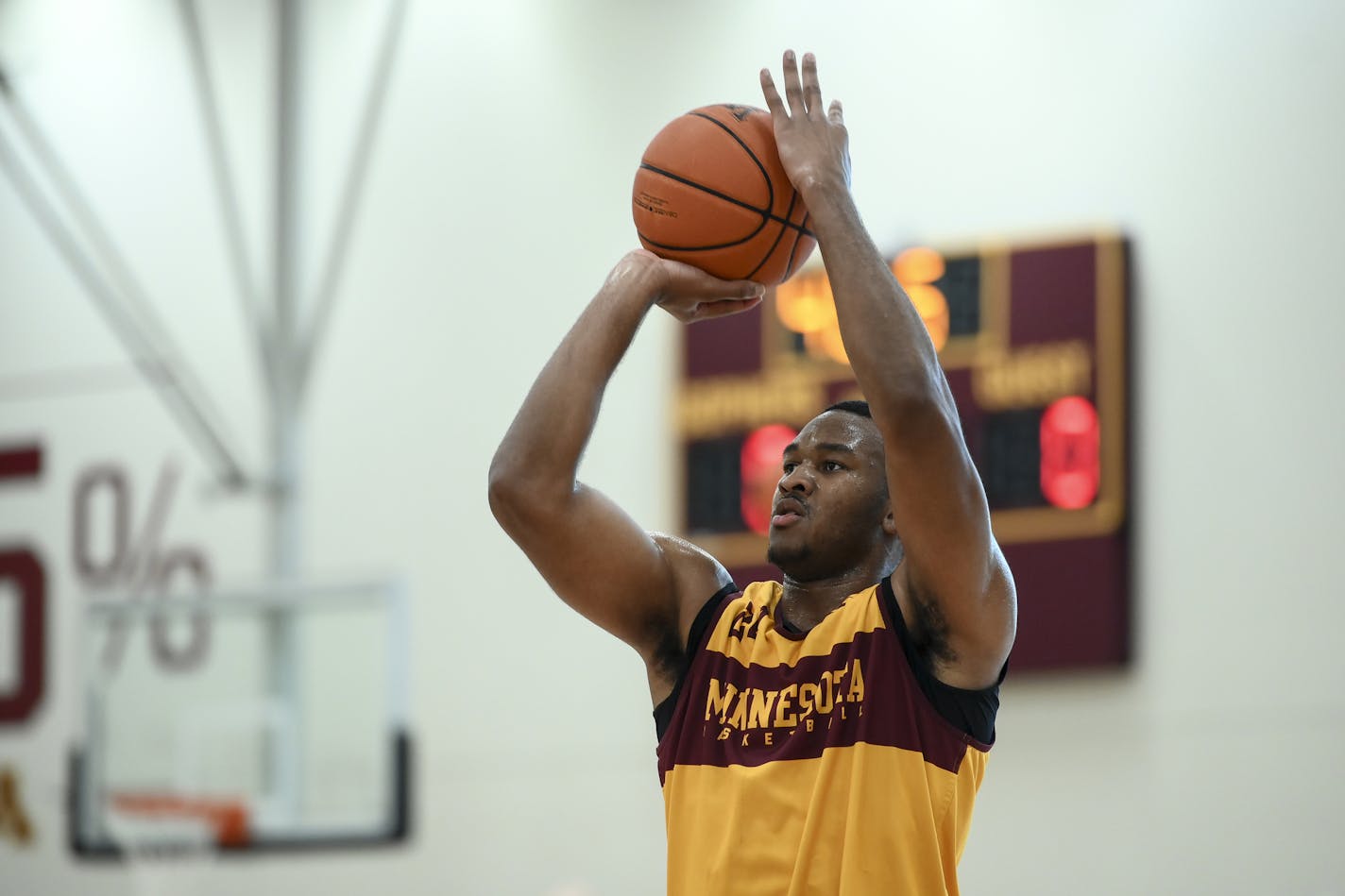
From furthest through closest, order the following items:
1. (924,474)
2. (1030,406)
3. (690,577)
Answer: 1. (1030,406)
2. (690,577)
3. (924,474)

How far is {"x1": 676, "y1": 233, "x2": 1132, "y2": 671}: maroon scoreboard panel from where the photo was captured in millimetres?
7516

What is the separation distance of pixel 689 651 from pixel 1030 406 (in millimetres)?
4584

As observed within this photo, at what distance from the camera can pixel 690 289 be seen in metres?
3.29

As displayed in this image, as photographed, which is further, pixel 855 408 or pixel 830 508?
pixel 855 408

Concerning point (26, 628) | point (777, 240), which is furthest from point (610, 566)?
point (26, 628)

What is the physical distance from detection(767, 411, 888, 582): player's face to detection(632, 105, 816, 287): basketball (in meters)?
0.34

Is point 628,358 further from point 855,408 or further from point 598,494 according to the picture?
point 598,494

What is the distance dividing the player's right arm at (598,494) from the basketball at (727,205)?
47 mm

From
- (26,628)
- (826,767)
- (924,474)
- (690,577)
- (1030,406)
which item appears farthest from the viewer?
(26,628)

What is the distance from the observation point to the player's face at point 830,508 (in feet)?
10.7

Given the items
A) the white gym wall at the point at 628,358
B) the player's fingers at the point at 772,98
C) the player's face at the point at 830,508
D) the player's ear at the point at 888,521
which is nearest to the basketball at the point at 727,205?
the player's fingers at the point at 772,98

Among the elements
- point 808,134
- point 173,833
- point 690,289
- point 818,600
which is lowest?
point 173,833

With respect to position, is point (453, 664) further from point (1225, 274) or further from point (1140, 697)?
point (1225, 274)

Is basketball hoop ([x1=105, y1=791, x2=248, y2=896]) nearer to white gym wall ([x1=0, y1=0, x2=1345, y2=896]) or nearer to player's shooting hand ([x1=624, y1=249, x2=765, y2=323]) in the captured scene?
white gym wall ([x1=0, y1=0, x2=1345, y2=896])
